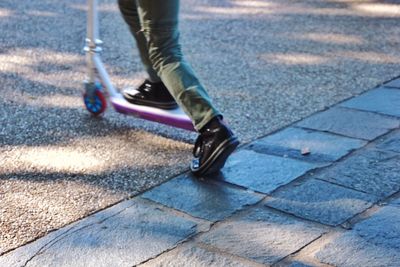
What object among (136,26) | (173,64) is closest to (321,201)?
(173,64)

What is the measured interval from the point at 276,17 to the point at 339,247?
3689 millimetres

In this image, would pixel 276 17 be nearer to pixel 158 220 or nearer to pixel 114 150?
pixel 114 150

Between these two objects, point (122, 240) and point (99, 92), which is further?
point (99, 92)

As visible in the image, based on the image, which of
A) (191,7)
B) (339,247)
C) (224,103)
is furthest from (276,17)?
(339,247)

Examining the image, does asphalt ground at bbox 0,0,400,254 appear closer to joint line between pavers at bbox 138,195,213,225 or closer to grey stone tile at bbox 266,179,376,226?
joint line between pavers at bbox 138,195,213,225

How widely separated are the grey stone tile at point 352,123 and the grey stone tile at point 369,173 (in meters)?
0.25

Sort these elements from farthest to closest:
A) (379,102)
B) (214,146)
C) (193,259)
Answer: (379,102)
(214,146)
(193,259)

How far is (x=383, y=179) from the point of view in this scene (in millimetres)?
3223

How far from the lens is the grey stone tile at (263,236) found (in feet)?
8.74

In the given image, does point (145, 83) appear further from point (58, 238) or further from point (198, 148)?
point (58, 238)

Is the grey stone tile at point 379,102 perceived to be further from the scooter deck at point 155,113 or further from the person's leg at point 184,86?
the person's leg at point 184,86

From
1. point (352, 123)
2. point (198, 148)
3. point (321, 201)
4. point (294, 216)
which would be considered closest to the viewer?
point (294, 216)

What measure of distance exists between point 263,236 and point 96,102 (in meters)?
1.51

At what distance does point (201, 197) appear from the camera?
3096 millimetres
